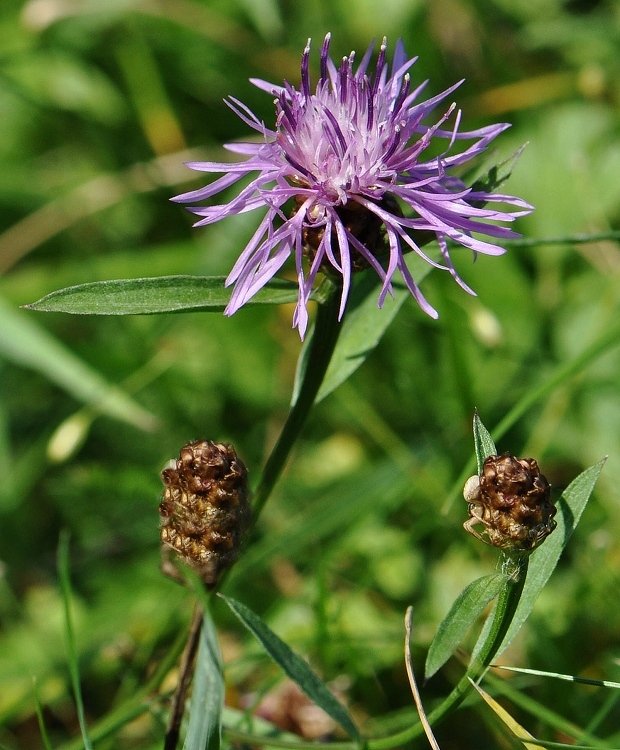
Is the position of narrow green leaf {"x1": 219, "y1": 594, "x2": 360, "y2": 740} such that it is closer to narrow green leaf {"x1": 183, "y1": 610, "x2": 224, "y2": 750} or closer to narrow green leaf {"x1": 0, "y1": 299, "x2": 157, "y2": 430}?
narrow green leaf {"x1": 183, "y1": 610, "x2": 224, "y2": 750}

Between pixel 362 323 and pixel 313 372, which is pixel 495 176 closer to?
pixel 362 323

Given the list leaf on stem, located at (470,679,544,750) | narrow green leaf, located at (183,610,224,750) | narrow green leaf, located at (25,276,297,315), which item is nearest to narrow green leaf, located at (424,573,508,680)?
leaf on stem, located at (470,679,544,750)

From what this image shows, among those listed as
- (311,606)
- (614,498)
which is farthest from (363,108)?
(614,498)

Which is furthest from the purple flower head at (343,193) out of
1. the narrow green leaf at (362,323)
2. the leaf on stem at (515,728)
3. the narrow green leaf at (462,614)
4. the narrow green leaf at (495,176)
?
the leaf on stem at (515,728)

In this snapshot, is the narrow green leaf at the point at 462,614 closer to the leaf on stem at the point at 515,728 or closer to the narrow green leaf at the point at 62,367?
the leaf on stem at the point at 515,728

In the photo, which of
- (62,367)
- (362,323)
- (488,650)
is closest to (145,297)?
(362,323)

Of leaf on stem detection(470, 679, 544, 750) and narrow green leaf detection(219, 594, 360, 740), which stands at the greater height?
narrow green leaf detection(219, 594, 360, 740)
